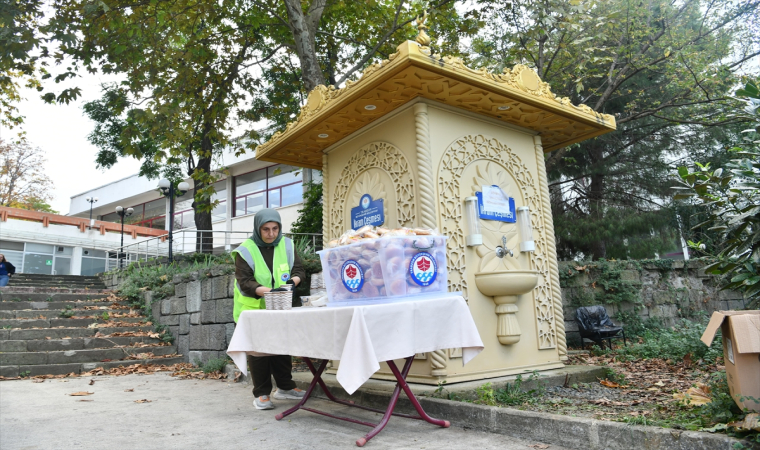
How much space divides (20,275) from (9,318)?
8958 mm

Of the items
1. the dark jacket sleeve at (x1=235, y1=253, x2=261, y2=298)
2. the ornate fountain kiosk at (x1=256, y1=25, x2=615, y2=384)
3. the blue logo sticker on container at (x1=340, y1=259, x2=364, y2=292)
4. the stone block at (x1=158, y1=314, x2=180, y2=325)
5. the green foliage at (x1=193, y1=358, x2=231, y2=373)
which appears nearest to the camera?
the blue logo sticker on container at (x1=340, y1=259, x2=364, y2=292)

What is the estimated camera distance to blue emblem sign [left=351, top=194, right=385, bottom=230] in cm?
578

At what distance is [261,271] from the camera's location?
4551 millimetres

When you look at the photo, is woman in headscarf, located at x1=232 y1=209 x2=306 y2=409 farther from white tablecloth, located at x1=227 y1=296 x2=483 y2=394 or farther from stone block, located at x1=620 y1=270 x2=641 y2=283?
stone block, located at x1=620 y1=270 x2=641 y2=283

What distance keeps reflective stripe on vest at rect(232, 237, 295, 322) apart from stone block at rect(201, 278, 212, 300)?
3360mm

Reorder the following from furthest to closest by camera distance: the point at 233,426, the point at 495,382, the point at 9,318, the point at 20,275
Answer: the point at 20,275 < the point at 9,318 < the point at 495,382 < the point at 233,426

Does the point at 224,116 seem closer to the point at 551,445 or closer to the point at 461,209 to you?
the point at 461,209

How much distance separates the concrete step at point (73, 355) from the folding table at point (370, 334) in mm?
5706

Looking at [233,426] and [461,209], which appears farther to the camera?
[461,209]

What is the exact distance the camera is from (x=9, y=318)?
9789 mm

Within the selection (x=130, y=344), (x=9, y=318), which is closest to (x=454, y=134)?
(x=130, y=344)

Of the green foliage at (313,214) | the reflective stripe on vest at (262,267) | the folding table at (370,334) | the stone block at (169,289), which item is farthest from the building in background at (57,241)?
A: the folding table at (370,334)

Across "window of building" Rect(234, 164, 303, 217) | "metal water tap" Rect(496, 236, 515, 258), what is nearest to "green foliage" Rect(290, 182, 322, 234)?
"metal water tap" Rect(496, 236, 515, 258)

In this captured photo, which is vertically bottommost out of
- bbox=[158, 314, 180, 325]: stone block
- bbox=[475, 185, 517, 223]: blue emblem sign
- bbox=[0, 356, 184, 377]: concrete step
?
bbox=[0, 356, 184, 377]: concrete step
